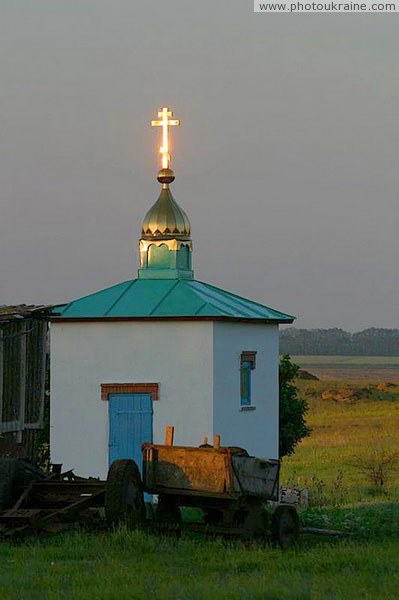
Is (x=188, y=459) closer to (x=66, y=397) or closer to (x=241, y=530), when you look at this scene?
(x=241, y=530)

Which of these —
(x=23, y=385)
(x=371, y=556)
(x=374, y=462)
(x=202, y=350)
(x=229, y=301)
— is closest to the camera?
(x=371, y=556)

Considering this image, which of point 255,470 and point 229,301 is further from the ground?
point 229,301

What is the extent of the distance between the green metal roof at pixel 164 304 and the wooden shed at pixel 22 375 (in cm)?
262

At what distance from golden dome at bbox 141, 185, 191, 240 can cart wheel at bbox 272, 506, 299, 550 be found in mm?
10822

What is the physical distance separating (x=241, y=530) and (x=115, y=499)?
1.69 meters

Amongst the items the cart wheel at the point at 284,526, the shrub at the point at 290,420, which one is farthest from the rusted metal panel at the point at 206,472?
the shrub at the point at 290,420

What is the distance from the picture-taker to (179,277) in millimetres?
25984

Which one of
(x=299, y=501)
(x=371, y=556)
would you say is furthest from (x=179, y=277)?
(x=371, y=556)

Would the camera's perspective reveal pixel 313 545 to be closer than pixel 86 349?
Yes

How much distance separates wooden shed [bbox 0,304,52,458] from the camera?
2025 centimetres

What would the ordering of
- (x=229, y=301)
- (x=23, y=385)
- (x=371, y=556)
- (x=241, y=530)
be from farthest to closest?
(x=229, y=301) < (x=23, y=385) < (x=241, y=530) < (x=371, y=556)

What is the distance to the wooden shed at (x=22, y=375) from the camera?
20.2 m

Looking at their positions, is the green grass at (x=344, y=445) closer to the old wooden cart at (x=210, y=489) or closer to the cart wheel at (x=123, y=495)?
the old wooden cart at (x=210, y=489)

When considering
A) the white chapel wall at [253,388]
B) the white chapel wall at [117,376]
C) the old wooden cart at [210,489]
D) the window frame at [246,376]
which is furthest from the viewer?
the window frame at [246,376]
